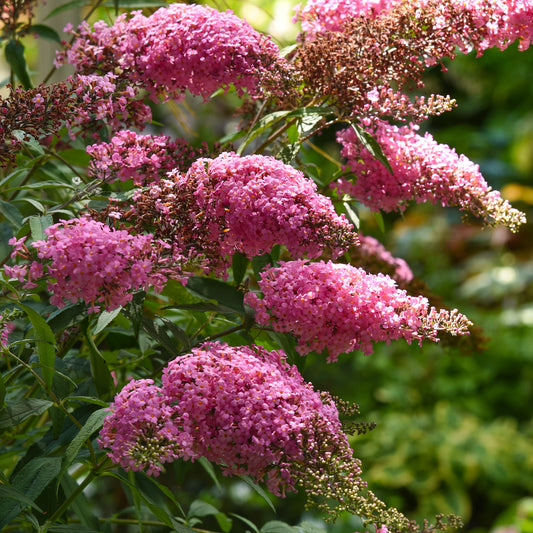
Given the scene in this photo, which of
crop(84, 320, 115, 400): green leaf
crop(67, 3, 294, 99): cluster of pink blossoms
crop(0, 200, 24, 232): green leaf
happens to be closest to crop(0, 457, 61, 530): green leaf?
crop(84, 320, 115, 400): green leaf

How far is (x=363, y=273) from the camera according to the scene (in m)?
1.17

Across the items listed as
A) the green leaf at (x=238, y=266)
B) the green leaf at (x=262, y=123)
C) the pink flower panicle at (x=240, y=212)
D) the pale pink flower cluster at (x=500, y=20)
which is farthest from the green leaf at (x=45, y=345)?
the pale pink flower cluster at (x=500, y=20)

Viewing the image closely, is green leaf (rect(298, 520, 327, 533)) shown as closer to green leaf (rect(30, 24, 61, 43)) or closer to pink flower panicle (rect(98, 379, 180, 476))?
pink flower panicle (rect(98, 379, 180, 476))

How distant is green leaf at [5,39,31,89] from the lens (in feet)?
5.31

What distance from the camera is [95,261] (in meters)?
0.97

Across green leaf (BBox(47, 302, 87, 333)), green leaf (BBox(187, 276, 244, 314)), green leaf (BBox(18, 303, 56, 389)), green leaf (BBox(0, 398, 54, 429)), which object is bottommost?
green leaf (BBox(0, 398, 54, 429))

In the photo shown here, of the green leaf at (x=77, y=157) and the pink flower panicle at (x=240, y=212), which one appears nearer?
the pink flower panicle at (x=240, y=212)

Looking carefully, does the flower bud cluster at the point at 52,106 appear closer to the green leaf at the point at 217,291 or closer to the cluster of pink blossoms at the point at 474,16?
the green leaf at the point at 217,291

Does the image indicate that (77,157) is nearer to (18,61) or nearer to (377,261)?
(18,61)

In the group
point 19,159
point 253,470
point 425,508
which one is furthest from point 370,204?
point 425,508

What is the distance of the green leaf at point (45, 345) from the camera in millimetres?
1074

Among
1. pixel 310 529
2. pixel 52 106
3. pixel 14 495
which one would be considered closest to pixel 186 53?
pixel 52 106

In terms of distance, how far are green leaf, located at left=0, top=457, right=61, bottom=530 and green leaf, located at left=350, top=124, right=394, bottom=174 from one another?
68 centimetres

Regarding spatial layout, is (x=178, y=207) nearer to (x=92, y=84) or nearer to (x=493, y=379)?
(x=92, y=84)
